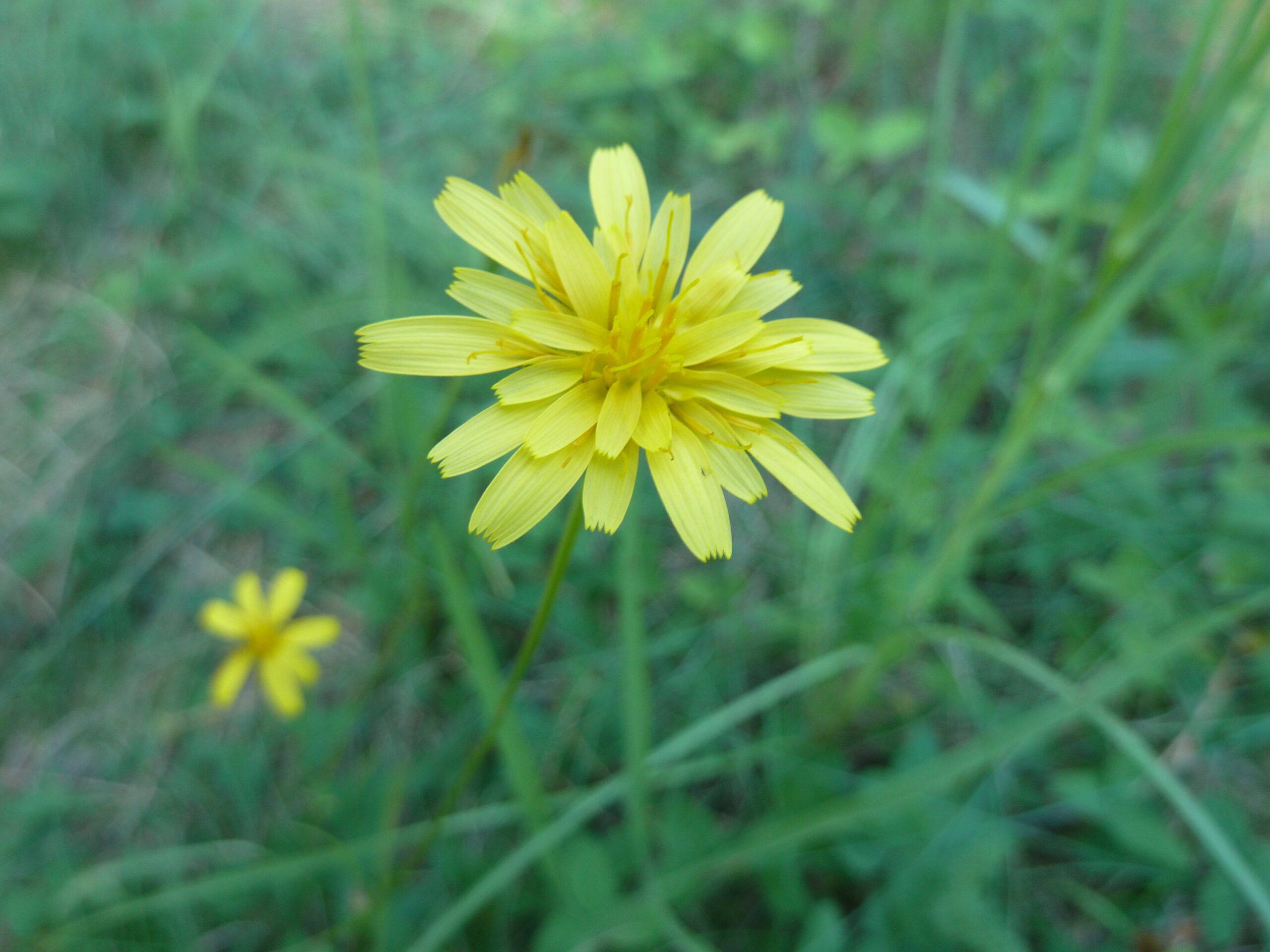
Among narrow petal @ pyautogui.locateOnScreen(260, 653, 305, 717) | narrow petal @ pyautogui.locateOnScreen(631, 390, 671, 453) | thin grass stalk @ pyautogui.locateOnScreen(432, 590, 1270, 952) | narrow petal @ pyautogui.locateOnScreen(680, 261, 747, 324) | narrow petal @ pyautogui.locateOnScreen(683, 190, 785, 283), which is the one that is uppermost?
narrow petal @ pyautogui.locateOnScreen(260, 653, 305, 717)

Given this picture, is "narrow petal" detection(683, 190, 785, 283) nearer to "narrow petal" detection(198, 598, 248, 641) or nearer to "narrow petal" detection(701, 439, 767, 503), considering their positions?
"narrow petal" detection(701, 439, 767, 503)

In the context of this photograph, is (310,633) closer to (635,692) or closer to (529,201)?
(635,692)

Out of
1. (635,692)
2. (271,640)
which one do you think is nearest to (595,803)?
(635,692)

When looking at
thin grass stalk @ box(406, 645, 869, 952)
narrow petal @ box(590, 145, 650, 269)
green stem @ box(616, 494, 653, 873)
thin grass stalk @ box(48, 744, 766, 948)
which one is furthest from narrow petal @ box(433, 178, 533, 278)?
thin grass stalk @ box(48, 744, 766, 948)

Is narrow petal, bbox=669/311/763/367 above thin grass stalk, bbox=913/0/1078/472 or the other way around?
the other way around

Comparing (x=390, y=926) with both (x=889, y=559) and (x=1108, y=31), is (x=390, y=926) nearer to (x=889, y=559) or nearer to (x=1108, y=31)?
(x=889, y=559)

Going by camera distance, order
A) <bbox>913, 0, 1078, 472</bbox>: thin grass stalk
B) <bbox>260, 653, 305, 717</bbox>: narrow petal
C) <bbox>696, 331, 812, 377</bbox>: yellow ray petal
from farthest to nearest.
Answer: <bbox>260, 653, 305, 717</bbox>: narrow petal
<bbox>913, 0, 1078, 472</bbox>: thin grass stalk
<bbox>696, 331, 812, 377</bbox>: yellow ray petal

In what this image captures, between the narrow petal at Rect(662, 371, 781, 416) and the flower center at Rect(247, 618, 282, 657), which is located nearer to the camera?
the narrow petal at Rect(662, 371, 781, 416)
